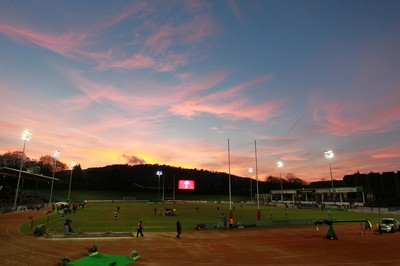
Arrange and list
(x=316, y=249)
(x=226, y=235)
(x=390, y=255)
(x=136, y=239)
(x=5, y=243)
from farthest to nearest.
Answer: (x=226, y=235) → (x=136, y=239) → (x=5, y=243) → (x=316, y=249) → (x=390, y=255)

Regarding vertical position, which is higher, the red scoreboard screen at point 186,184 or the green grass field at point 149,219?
the red scoreboard screen at point 186,184

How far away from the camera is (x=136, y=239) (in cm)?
2861

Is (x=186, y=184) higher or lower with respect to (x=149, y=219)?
higher

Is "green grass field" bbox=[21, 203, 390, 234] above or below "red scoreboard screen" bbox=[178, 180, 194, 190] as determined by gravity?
below

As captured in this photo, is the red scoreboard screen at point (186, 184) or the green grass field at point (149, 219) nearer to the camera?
the green grass field at point (149, 219)

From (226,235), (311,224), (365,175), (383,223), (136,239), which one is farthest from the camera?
(365,175)

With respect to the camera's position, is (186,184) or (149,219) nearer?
(149,219)

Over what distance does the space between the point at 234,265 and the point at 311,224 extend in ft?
94.6

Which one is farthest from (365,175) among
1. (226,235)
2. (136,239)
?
(136,239)

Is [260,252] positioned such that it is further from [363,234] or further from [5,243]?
[5,243]

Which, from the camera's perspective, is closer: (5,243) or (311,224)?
(5,243)

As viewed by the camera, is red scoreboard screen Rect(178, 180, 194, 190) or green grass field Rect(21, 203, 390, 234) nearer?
green grass field Rect(21, 203, 390, 234)

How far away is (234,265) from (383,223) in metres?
26.5

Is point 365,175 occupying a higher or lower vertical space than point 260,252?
higher
